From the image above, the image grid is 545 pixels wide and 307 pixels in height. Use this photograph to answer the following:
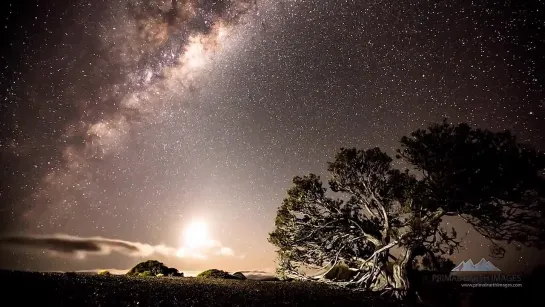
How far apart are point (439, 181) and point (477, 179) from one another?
5.36 feet

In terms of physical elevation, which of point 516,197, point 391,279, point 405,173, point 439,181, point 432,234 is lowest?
point 391,279

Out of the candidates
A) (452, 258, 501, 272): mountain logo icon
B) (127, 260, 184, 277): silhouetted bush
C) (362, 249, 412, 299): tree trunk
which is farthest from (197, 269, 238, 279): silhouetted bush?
(452, 258, 501, 272): mountain logo icon

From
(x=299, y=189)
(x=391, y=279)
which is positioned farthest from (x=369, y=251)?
(x=299, y=189)

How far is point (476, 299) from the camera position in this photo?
50.1ft

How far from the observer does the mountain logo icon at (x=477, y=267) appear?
1838 centimetres

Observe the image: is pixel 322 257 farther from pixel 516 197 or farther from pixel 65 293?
pixel 65 293

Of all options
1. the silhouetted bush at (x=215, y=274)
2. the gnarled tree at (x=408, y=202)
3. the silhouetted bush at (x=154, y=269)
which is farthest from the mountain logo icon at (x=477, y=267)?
the silhouetted bush at (x=154, y=269)

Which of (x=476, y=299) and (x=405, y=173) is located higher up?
(x=405, y=173)

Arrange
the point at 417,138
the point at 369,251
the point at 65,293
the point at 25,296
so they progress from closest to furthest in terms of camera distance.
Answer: the point at 25,296 < the point at 65,293 < the point at 417,138 < the point at 369,251

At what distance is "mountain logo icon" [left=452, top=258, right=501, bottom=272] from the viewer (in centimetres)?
1838

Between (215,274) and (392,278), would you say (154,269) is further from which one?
(392,278)

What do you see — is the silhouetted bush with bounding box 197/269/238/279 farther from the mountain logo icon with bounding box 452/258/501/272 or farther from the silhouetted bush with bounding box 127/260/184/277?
the mountain logo icon with bounding box 452/258/501/272

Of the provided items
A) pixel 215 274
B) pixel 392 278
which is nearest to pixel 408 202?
pixel 392 278

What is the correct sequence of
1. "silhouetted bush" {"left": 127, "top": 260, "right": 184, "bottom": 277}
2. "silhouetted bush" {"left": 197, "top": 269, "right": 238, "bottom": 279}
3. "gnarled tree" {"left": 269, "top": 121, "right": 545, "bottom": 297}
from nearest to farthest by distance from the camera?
"gnarled tree" {"left": 269, "top": 121, "right": 545, "bottom": 297} < "silhouetted bush" {"left": 127, "top": 260, "right": 184, "bottom": 277} < "silhouetted bush" {"left": 197, "top": 269, "right": 238, "bottom": 279}
